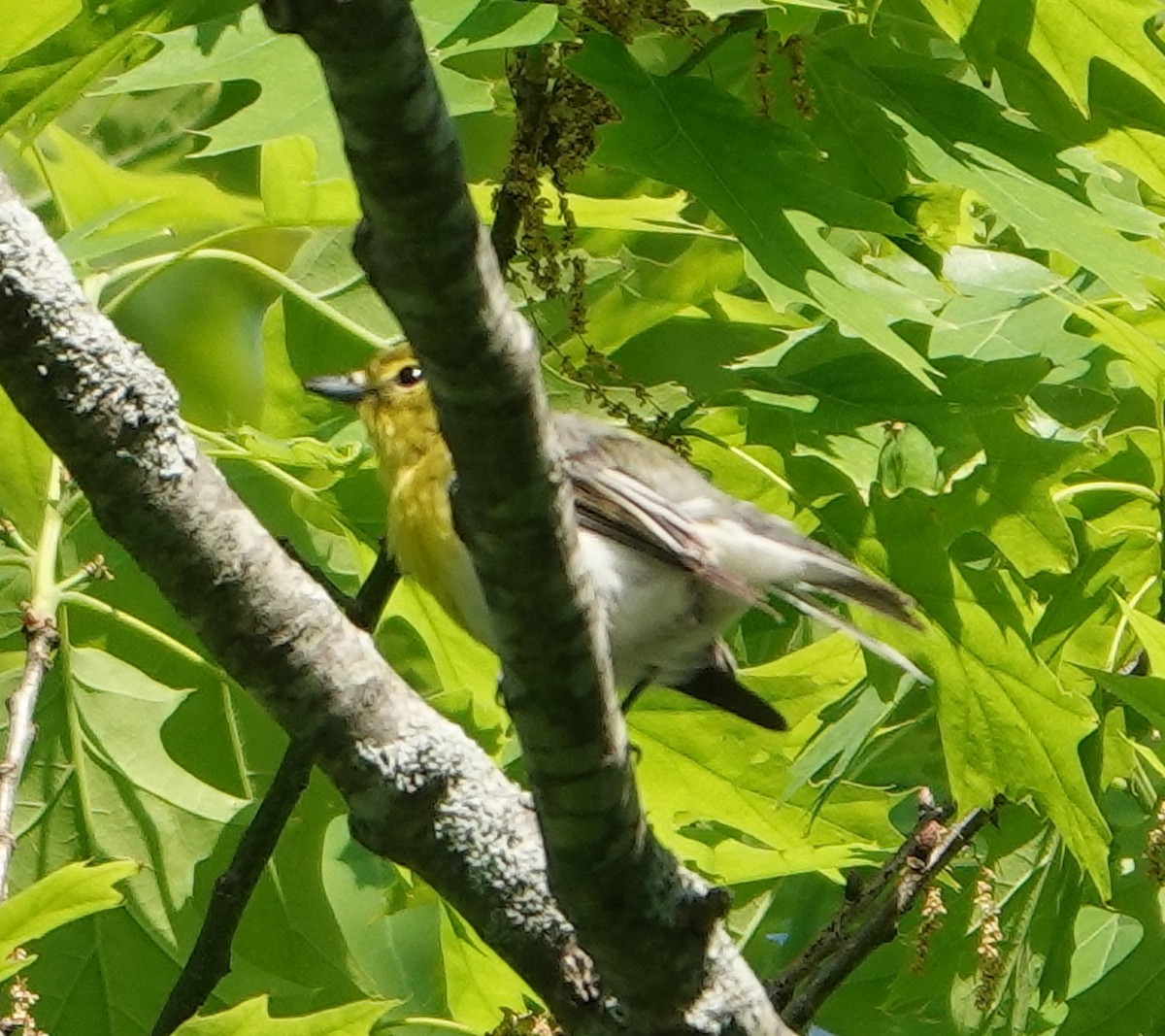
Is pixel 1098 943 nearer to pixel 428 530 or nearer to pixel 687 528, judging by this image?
pixel 687 528

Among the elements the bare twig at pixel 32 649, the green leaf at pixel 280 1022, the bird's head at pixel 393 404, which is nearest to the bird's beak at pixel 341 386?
the bird's head at pixel 393 404

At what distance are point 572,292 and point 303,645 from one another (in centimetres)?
69

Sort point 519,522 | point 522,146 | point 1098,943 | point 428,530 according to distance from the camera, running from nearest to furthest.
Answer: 1. point 519,522
2. point 522,146
3. point 428,530
4. point 1098,943

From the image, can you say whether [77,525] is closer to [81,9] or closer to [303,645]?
[81,9]

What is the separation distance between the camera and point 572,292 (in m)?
2.54

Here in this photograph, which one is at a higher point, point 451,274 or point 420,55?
point 420,55

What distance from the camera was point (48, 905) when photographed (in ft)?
6.55

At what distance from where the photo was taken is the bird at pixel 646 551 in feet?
10.3

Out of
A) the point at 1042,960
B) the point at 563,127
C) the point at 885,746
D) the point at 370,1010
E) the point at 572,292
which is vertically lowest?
the point at 1042,960

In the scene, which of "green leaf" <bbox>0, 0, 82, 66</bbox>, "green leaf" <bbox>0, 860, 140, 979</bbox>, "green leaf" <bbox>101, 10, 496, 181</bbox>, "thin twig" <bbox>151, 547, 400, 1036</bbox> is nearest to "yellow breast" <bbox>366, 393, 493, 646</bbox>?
"thin twig" <bbox>151, 547, 400, 1036</bbox>

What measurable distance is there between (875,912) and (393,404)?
4.24 ft

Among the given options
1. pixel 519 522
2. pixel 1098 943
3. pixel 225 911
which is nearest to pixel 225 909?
pixel 225 911

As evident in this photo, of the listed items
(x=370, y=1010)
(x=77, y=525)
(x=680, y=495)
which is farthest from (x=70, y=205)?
(x=370, y=1010)

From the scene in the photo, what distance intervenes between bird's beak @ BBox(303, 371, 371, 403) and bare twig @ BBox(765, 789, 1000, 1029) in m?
1.22
